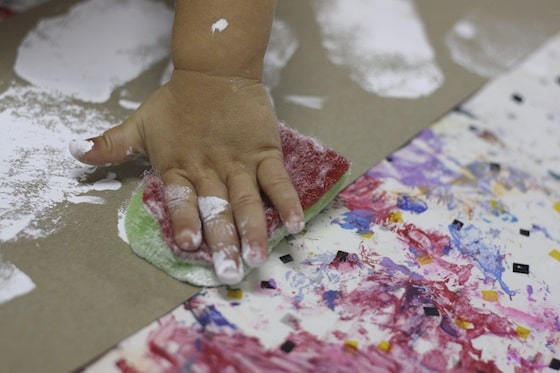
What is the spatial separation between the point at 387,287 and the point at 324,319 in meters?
0.10

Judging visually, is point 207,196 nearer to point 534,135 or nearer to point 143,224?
point 143,224

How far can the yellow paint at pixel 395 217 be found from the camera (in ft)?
2.85

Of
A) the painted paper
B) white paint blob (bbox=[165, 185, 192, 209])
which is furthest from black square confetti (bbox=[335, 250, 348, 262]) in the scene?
white paint blob (bbox=[165, 185, 192, 209])

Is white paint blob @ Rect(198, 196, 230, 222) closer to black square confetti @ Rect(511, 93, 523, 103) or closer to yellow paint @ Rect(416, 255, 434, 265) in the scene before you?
yellow paint @ Rect(416, 255, 434, 265)

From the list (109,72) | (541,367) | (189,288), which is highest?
(109,72)

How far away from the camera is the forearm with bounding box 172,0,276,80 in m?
0.80

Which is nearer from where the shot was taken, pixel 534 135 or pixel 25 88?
pixel 25 88

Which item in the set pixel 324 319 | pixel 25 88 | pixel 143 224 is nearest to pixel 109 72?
pixel 25 88

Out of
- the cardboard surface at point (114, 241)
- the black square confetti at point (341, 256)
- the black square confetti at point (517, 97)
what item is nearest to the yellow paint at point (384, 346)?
the black square confetti at point (341, 256)

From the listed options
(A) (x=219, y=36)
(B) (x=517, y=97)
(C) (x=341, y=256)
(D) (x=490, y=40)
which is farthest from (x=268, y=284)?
(D) (x=490, y=40)

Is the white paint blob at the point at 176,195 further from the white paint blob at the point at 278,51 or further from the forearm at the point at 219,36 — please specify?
the white paint blob at the point at 278,51

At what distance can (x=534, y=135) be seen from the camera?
109 cm

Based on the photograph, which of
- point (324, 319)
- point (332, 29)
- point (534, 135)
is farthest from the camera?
point (332, 29)

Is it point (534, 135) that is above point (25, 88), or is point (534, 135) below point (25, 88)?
below
